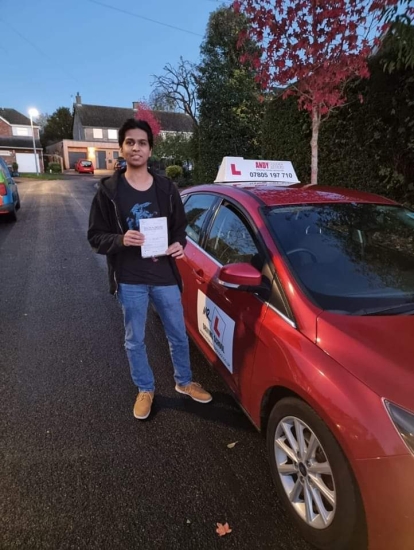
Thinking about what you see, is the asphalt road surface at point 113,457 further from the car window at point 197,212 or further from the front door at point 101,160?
the front door at point 101,160

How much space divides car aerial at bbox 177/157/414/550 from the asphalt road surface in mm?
298

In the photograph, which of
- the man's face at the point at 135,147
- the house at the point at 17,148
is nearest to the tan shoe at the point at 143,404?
the man's face at the point at 135,147

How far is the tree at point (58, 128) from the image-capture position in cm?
6222

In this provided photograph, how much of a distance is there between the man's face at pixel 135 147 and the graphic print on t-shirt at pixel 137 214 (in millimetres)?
236

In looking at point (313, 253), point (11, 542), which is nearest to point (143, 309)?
point (313, 253)

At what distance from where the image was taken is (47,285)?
5.46m

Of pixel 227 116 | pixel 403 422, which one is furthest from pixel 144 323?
pixel 227 116

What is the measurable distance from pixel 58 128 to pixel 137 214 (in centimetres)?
6805

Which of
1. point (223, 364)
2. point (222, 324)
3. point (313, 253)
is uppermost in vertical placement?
point (313, 253)

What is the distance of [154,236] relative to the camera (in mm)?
2324

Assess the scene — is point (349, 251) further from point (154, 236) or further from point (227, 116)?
point (227, 116)

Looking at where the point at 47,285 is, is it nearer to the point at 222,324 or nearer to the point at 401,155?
the point at 222,324

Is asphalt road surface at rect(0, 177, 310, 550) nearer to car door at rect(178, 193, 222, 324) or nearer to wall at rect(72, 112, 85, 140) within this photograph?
car door at rect(178, 193, 222, 324)

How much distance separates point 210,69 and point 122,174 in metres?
15.6
